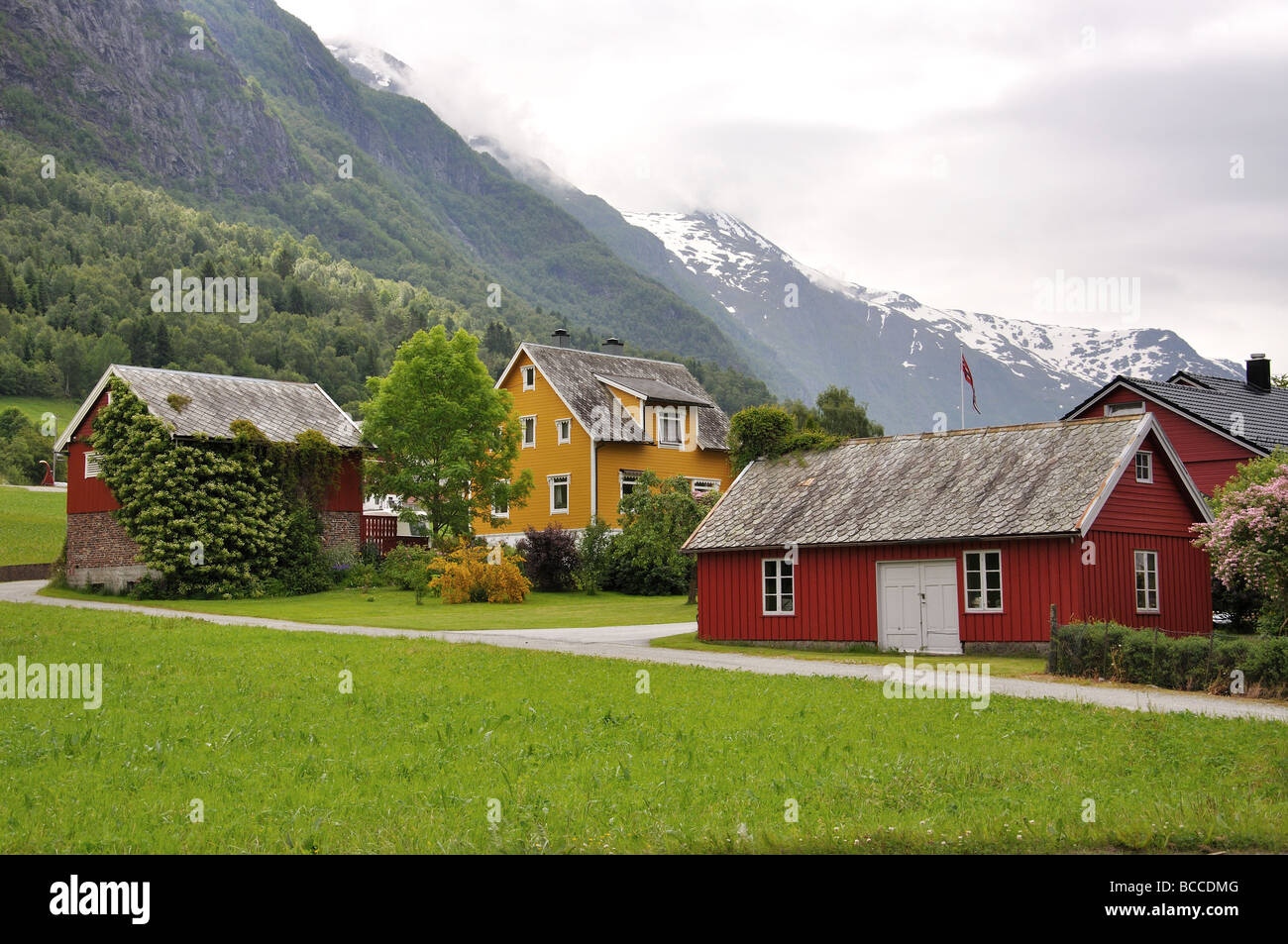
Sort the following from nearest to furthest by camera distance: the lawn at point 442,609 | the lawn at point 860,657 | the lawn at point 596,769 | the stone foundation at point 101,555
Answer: the lawn at point 596,769
the lawn at point 860,657
the lawn at point 442,609
the stone foundation at point 101,555

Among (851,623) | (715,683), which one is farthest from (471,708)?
(851,623)

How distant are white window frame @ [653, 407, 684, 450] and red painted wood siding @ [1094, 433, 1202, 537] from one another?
29.0 meters

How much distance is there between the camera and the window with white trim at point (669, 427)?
5803 centimetres

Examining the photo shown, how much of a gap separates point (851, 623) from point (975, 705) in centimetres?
1210

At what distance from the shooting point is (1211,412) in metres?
47.2

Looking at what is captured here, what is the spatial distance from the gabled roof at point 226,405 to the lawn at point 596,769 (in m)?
25.4

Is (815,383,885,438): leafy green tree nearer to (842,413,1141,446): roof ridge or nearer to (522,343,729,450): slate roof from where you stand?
(522,343,729,450): slate roof

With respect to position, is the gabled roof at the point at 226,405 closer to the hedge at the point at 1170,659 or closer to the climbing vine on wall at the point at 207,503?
the climbing vine on wall at the point at 207,503

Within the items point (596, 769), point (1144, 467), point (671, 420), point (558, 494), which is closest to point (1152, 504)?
point (1144, 467)

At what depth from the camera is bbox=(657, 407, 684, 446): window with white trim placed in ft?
190

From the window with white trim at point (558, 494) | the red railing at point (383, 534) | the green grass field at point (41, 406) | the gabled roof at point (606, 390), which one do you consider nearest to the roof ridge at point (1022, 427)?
the gabled roof at point (606, 390)

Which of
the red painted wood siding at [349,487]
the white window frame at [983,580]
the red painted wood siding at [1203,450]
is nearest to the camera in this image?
the white window frame at [983,580]

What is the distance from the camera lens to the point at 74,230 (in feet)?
574

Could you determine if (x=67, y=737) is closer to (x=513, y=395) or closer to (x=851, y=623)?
(x=851, y=623)
